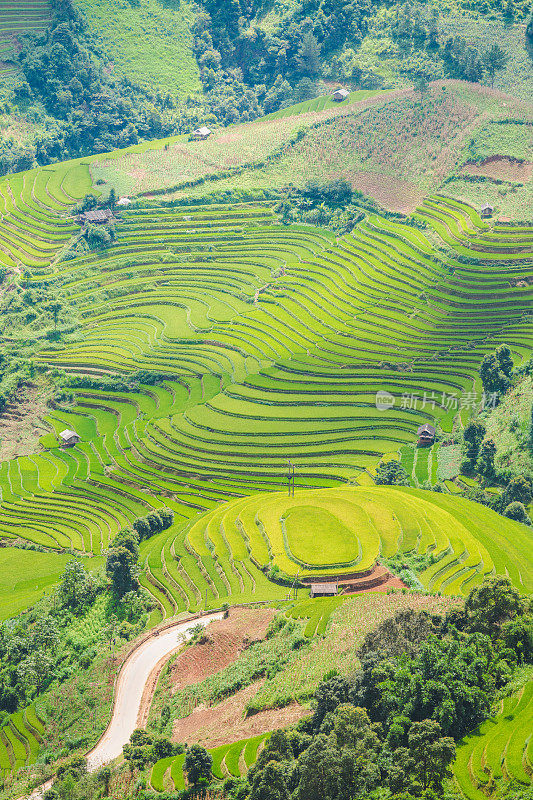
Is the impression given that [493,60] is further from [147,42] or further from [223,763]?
[223,763]

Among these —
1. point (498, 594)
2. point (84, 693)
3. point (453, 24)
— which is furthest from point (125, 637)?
point (453, 24)

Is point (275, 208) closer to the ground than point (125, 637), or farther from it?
farther from it

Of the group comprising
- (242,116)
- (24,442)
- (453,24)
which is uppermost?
(453,24)

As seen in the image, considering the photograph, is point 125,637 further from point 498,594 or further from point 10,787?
point 498,594

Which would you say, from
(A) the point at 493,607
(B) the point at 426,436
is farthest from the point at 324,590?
(B) the point at 426,436

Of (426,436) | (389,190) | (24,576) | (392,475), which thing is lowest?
(24,576)

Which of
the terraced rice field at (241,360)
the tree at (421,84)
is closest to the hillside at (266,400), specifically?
the terraced rice field at (241,360)

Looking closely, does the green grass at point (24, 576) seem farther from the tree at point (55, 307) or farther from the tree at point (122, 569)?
the tree at point (55, 307)
